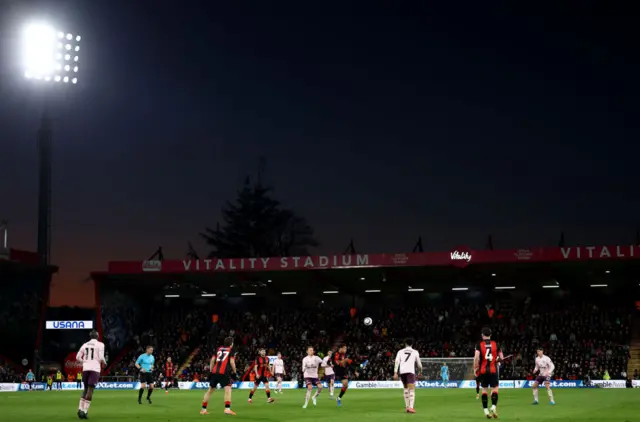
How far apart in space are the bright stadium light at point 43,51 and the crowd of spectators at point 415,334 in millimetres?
22451

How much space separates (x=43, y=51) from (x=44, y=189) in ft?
48.1

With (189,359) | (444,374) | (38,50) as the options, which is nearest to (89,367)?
(38,50)

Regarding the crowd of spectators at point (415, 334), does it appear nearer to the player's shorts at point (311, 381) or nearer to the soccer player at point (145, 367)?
the soccer player at point (145, 367)

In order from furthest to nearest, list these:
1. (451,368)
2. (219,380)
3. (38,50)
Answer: (451,368), (38,50), (219,380)

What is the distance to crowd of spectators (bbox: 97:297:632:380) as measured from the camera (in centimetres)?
5678

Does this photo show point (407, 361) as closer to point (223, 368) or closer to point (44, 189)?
point (223, 368)

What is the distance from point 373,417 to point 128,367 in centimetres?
4423

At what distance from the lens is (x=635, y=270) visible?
58.6 m

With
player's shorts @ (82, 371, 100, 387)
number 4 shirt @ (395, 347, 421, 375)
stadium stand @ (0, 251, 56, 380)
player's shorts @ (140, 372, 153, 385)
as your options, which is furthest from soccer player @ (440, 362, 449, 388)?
player's shorts @ (82, 371, 100, 387)

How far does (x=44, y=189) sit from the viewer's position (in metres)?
64.6

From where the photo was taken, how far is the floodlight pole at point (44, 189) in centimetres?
6384

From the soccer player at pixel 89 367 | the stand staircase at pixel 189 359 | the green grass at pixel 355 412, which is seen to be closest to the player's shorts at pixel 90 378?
the soccer player at pixel 89 367

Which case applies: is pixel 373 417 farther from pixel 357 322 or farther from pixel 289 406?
pixel 357 322

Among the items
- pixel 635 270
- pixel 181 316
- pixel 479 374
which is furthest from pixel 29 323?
pixel 479 374
